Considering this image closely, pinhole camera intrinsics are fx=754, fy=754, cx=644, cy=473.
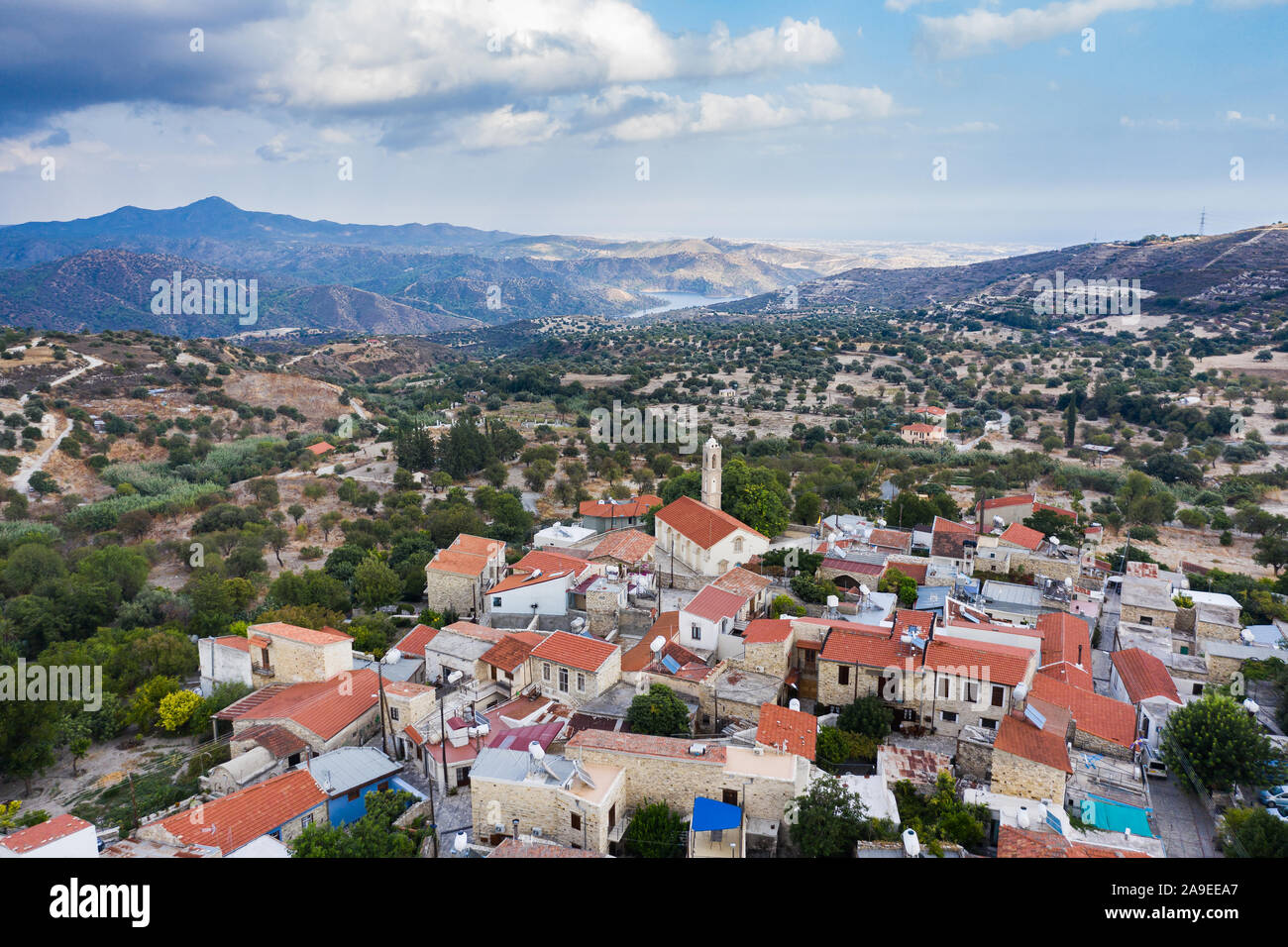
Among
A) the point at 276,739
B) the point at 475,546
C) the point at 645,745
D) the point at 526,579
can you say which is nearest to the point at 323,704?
the point at 276,739

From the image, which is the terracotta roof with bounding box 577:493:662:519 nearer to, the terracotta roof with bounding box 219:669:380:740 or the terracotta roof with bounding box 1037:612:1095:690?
the terracotta roof with bounding box 219:669:380:740

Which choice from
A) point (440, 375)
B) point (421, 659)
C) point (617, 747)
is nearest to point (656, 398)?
point (440, 375)

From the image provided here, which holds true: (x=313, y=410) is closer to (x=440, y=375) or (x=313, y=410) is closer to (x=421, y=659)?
(x=440, y=375)

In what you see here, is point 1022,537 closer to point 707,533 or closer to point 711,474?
point 707,533

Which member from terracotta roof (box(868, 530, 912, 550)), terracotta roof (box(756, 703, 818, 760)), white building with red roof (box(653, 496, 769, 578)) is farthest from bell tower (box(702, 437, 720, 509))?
terracotta roof (box(756, 703, 818, 760))

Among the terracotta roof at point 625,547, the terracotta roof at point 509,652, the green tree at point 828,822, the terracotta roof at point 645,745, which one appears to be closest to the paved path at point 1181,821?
the green tree at point 828,822

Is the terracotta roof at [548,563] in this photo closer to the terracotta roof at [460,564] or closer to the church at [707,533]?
the terracotta roof at [460,564]
